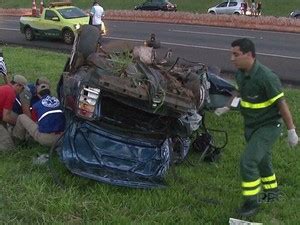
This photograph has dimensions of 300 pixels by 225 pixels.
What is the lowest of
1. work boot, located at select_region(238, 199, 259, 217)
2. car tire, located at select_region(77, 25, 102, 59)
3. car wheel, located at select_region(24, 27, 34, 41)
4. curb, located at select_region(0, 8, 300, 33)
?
curb, located at select_region(0, 8, 300, 33)

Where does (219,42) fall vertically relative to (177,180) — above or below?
below

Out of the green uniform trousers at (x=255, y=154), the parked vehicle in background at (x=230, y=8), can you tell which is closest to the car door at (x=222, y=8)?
the parked vehicle in background at (x=230, y=8)

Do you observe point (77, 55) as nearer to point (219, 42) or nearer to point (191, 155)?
point (191, 155)

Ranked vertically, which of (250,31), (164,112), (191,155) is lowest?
(250,31)

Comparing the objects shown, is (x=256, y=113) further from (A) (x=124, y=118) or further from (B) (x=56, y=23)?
(B) (x=56, y=23)

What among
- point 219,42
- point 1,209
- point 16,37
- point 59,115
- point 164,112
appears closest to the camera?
point 1,209

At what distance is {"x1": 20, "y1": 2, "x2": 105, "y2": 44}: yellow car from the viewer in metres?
19.7

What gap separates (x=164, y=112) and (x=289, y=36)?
63.3 ft

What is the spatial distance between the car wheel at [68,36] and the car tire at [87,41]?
12.9 metres

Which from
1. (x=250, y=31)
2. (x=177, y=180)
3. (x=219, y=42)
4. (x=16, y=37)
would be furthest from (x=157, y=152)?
(x=250, y=31)

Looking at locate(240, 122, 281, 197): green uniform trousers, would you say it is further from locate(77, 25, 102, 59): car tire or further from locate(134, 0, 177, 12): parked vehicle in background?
locate(134, 0, 177, 12): parked vehicle in background

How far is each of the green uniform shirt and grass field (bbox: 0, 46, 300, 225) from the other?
33.4 inches

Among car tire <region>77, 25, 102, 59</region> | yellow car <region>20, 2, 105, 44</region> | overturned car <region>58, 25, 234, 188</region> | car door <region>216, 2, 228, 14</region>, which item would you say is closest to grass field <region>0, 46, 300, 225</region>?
overturned car <region>58, 25, 234, 188</region>

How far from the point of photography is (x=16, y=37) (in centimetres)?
2239
